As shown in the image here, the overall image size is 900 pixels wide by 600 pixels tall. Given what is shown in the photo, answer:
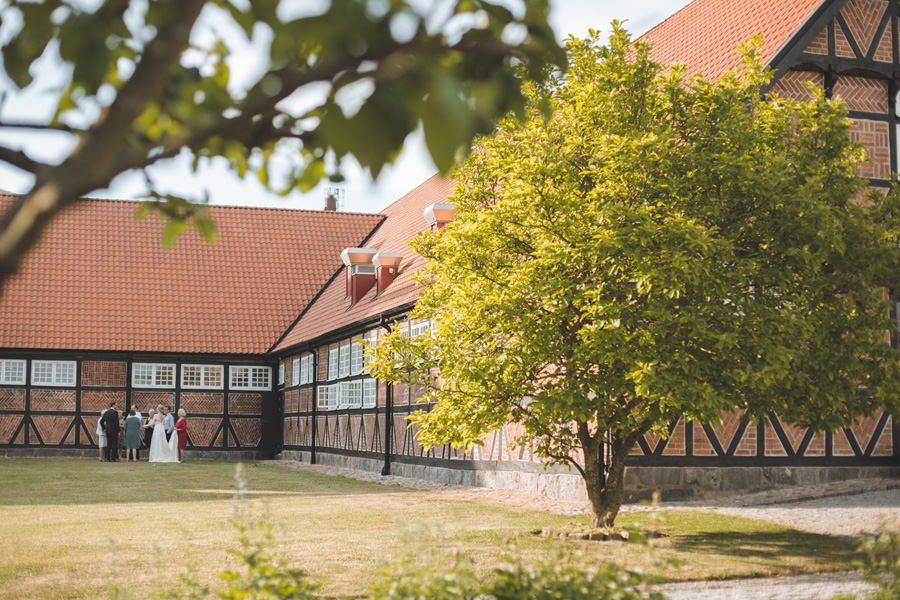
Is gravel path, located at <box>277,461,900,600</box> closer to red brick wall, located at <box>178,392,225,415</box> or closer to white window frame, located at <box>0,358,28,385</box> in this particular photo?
red brick wall, located at <box>178,392,225,415</box>

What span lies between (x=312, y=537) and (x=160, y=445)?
16341 millimetres

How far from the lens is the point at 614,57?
364 inches

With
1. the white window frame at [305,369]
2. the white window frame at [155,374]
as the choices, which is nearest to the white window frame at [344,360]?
the white window frame at [305,369]

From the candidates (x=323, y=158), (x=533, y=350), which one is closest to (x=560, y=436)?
(x=533, y=350)

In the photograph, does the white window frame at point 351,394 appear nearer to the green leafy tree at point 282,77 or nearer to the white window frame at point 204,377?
the white window frame at point 204,377

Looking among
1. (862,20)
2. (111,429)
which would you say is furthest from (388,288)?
(862,20)

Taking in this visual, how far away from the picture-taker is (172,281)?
29.0m

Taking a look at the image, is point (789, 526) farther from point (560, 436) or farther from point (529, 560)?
point (529, 560)

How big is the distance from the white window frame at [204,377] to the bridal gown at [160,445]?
2397 mm

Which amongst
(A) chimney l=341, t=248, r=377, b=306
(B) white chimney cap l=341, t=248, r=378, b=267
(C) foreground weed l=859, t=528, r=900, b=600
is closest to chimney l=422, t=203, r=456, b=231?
(B) white chimney cap l=341, t=248, r=378, b=267

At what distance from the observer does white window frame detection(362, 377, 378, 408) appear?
20962mm

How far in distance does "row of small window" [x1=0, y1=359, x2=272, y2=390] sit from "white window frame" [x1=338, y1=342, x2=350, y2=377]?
18.1 ft

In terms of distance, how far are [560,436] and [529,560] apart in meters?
2.05

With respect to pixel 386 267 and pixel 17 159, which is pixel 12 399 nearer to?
pixel 386 267
